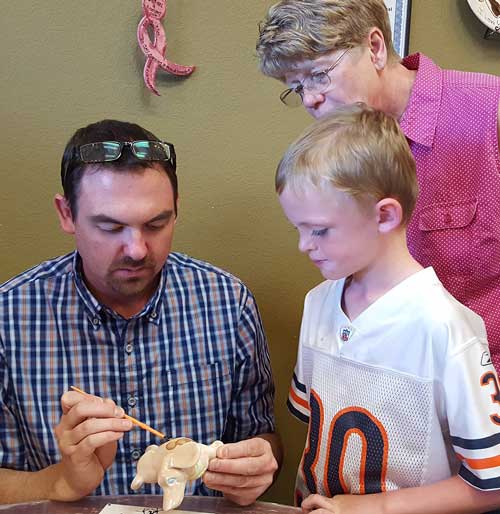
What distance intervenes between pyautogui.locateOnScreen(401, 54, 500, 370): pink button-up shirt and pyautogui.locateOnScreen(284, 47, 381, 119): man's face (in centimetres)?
10

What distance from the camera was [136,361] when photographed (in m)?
1.36

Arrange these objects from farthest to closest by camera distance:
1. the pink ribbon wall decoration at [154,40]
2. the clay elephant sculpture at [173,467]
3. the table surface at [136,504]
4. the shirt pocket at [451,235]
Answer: the pink ribbon wall decoration at [154,40], the shirt pocket at [451,235], the table surface at [136,504], the clay elephant sculpture at [173,467]

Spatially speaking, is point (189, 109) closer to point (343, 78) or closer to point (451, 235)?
point (343, 78)

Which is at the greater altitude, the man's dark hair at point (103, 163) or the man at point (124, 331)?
the man's dark hair at point (103, 163)

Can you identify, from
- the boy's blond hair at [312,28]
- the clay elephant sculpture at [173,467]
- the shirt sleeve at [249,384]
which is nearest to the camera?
the clay elephant sculpture at [173,467]

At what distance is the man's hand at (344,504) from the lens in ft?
3.34

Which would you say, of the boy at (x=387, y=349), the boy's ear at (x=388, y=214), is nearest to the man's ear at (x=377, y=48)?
the boy at (x=387, y=349)

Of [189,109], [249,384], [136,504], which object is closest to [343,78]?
[189,109]

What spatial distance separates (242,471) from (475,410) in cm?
38

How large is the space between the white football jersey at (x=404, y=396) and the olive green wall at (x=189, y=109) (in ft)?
2.18

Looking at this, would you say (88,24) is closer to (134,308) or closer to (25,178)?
(25,178)

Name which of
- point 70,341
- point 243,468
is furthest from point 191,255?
point 243,468

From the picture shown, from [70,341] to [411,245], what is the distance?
29.4 inches

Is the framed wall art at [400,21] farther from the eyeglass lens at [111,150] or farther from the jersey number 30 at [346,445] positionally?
the jersey number 30 at [346,445]
